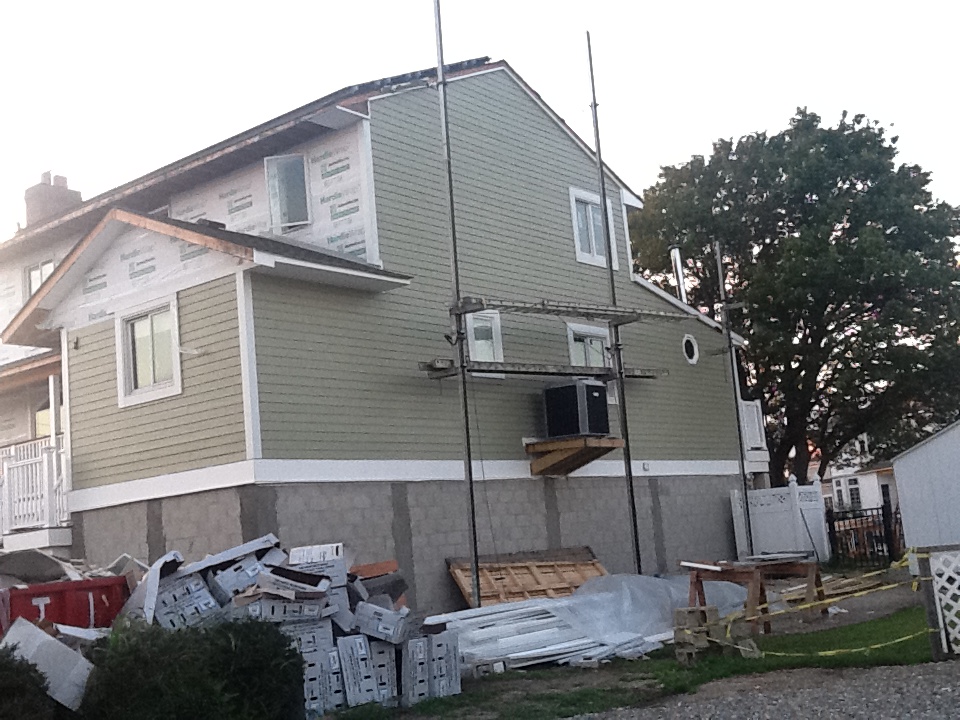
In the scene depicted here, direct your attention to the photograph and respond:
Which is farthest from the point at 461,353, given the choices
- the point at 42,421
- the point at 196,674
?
the point at 42,421

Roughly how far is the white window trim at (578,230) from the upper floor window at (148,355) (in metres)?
8.00

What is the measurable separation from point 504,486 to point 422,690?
7.91 meters

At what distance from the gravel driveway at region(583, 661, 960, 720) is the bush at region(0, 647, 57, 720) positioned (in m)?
4.09

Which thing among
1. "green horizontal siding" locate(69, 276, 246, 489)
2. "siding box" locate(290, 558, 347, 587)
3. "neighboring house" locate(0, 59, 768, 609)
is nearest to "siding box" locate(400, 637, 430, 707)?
"siding box" locate(290, 558, 347, 587)

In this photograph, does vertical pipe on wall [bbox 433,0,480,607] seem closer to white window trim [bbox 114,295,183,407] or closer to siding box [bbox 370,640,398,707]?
white window trim [bbox 114,295,183,407]

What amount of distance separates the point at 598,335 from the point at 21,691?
14.5 metres

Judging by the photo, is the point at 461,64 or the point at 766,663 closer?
the point at 766,663

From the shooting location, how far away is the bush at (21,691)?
7.47 m

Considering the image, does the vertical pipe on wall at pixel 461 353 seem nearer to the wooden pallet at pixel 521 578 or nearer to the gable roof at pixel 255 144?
the wooden pallet at pixel 521 578

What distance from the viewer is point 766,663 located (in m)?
10.8

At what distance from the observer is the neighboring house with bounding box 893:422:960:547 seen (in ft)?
61.9


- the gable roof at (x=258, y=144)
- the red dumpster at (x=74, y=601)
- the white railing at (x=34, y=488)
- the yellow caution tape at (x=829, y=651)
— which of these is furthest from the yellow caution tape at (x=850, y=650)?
the white railing at (x=34, y=488)

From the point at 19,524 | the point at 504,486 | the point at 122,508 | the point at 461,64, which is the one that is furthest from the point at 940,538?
the point at 19,524

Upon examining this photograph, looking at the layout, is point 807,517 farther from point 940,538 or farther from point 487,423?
point 487,423
